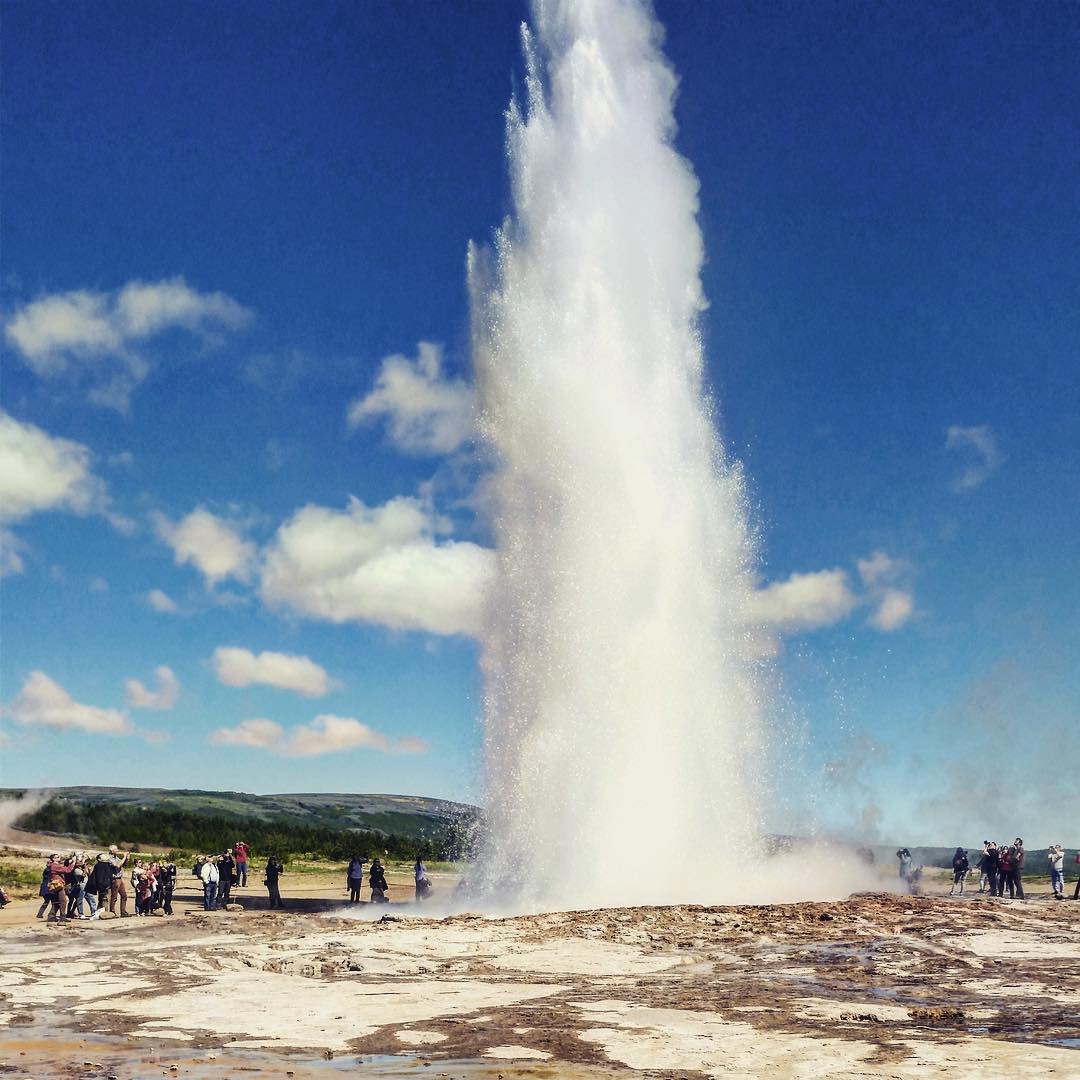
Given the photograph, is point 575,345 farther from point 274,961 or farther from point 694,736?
point 274,961

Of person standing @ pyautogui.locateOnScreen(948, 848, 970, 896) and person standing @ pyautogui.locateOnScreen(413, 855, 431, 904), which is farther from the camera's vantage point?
person standing @ pyautogui.locateOnScreen(948, 848, 970, 896)

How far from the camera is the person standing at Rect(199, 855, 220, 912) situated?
27.8 metres

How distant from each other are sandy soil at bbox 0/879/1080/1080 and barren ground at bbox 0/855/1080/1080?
49 mm

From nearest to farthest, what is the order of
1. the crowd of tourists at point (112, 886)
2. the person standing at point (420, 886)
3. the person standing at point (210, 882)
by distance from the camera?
1. the crowd of tourists at point (112, 886)
2. the person standing at point (210, 882)
3. the person standing at point (420, 886)

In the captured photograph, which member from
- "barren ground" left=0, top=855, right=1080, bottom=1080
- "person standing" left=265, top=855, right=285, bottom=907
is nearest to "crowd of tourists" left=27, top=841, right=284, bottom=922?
"person standing" left=265, top=855, right=285, bottom=907

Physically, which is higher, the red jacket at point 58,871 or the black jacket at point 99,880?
the red jacket at point 58,871

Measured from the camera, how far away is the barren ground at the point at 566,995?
980 cm

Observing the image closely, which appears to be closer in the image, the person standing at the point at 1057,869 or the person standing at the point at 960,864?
the person standing at the point at 1057,869

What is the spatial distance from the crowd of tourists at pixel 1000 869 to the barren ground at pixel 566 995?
6978 millimetres

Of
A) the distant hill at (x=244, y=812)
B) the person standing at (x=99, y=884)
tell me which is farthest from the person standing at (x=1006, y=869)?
the distant hill at (x=244, y=812)

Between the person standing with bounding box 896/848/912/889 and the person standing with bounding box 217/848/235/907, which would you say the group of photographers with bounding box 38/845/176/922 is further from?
the person standing with bounding box 896/848/912/889

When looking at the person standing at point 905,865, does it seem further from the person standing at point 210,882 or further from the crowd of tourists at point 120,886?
the person standing at point 210,882

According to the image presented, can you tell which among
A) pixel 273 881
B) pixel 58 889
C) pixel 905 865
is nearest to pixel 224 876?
pixel 273 881

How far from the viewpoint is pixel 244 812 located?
133 m
